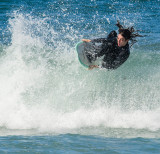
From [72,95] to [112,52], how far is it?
7.39 feet

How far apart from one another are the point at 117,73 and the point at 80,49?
350 centimetres

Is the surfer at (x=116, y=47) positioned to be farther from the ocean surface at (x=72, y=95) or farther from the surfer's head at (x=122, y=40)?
the ocean surface at (x=72, y=95)

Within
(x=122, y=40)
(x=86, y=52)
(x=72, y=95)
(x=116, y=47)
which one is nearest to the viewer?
(x=122, y=40)

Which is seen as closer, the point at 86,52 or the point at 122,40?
the point at 122,40

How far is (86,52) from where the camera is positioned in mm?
6621

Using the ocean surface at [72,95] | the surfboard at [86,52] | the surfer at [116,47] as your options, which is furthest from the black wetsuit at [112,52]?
the ocean surface at [72,95]

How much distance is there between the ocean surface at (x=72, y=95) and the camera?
208 inches

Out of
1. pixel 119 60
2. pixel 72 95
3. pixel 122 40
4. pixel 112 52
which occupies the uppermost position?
pixel 122 40

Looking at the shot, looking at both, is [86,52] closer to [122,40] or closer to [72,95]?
[122,40]

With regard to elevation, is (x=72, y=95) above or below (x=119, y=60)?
below

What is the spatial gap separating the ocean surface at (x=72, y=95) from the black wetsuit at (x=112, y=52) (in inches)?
52.2

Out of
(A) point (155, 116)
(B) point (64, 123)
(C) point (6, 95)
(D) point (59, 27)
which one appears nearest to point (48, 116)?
(B) point (64, 123)

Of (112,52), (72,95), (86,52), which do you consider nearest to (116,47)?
(112,52)

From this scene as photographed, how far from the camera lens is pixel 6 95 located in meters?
7.72
